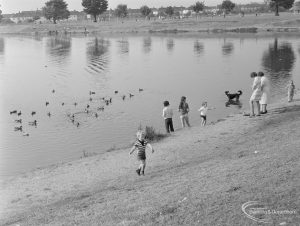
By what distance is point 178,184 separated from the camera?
46.7ft

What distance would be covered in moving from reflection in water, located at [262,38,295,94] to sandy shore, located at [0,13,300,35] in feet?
106

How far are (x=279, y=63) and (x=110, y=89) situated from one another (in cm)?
2286

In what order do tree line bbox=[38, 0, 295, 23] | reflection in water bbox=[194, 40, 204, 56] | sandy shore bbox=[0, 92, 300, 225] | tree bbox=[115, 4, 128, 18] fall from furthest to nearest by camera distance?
tree bbox=[115, 4, 128, 18], tree line bbox=[38, 0, 295, 23], reflection in water bbox=[194, 40, 204, 56], sandy shore bbox=[0, 92, 300, 225]

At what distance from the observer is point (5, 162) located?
2211cm

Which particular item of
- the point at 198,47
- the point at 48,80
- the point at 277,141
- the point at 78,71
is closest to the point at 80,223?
the point at 277,141

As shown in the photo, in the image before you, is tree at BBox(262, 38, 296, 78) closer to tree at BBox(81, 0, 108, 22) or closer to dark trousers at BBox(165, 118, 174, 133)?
dark trousers at BBox(165, 118, 174, 133)

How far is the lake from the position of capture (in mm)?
25297

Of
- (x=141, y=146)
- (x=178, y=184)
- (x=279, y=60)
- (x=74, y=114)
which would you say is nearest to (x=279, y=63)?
(x=279, y=60)

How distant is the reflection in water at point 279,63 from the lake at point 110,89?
0.09 m

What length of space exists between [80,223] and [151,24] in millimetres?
123928

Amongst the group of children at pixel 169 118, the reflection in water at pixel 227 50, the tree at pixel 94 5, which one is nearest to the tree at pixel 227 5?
the tree at pixel 94 5

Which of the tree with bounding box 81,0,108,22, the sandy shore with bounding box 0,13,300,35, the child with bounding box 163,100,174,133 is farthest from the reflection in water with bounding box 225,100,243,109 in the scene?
the tree with bounding box 81,0,108,22

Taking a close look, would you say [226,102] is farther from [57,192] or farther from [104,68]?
[104,68]

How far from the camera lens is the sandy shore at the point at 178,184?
11844 millimetres
